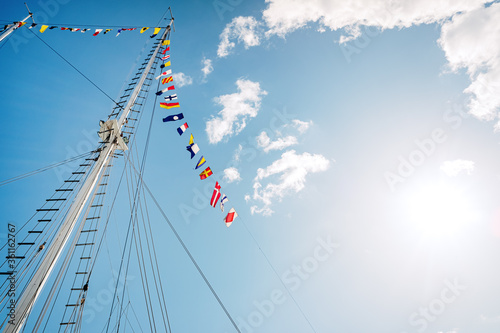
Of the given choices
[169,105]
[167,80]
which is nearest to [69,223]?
[169,105]

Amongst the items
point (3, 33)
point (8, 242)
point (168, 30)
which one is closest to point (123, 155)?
point (8, 242)

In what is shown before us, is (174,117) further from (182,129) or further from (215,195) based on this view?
(215,195)

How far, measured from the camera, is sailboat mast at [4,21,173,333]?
6.27 metres

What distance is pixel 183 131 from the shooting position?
11977 mm

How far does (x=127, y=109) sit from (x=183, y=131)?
304cm

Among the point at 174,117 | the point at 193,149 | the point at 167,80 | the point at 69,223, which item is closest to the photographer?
the point at 69,223

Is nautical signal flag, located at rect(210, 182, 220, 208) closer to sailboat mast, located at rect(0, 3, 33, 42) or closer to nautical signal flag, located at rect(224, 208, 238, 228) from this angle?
nautical signal flag, located at rect(224, 208, 238, 228)

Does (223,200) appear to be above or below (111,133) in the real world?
below

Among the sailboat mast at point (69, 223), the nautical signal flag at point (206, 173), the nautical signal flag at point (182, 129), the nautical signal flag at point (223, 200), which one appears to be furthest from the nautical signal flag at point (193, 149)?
the sailboat mast at point (69, 223)

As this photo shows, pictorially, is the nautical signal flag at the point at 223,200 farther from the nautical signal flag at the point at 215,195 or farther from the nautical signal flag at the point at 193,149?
the nautical signal flag at the point at 193,149

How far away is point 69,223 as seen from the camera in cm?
791

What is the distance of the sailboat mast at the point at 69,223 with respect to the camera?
20.6ft

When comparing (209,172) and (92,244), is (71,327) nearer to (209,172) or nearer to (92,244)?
(92,244)

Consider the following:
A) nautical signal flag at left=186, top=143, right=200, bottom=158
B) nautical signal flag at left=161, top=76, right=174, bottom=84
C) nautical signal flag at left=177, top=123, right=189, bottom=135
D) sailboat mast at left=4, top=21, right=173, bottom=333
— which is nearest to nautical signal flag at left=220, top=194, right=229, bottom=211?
nautical signal flag at left=186, top=143, right=200, bottom=158
